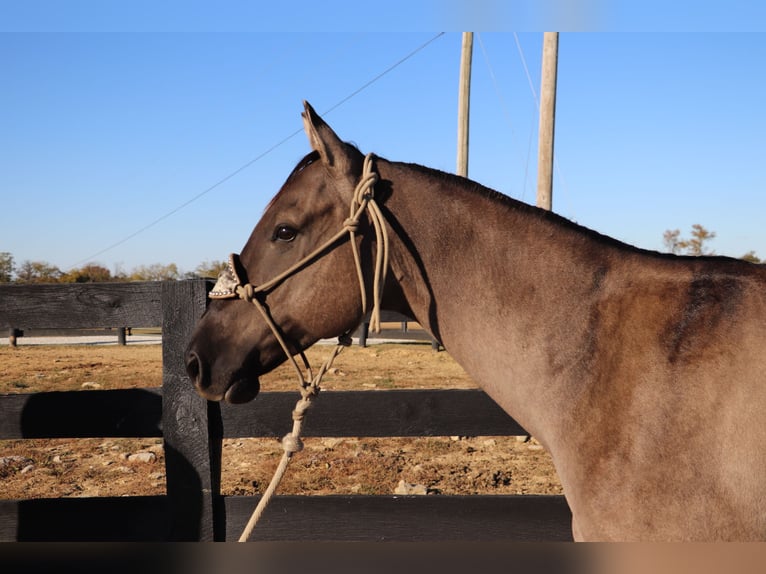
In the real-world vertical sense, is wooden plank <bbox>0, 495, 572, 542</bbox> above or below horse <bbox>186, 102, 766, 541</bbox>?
below

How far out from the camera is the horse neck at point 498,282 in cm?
207

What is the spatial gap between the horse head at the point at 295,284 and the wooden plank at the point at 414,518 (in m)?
1.55

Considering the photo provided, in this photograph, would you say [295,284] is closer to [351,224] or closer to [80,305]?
[351,224]

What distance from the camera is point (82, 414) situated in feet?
11.6

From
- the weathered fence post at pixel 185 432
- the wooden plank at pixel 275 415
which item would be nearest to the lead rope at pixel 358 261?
the weathered fence post at pixel 185 432

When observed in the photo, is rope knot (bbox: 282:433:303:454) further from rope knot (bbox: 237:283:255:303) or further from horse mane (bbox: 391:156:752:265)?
horse mane (bbox: 391:156:752:265)

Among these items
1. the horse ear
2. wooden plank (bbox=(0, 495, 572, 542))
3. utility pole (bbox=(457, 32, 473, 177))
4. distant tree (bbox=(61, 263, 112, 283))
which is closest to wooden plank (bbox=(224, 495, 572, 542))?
wooden plank (bbox=(0, 495, 572, 542))

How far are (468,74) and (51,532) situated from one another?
12.6 m

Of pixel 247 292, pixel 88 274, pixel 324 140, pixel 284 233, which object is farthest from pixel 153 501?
pixel 88 274

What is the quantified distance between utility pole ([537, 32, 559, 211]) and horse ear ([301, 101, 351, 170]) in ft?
25.8

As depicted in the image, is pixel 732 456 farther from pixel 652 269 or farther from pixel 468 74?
pixel 468 74

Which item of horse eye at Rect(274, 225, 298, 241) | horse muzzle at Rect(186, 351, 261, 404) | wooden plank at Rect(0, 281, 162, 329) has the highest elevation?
horse eye at Rect(274, 225, 298, 241)

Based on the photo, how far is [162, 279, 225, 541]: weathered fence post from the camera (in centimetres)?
340

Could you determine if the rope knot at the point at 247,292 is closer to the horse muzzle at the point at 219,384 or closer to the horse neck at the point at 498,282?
the horse muzzle at the point at 219,384
